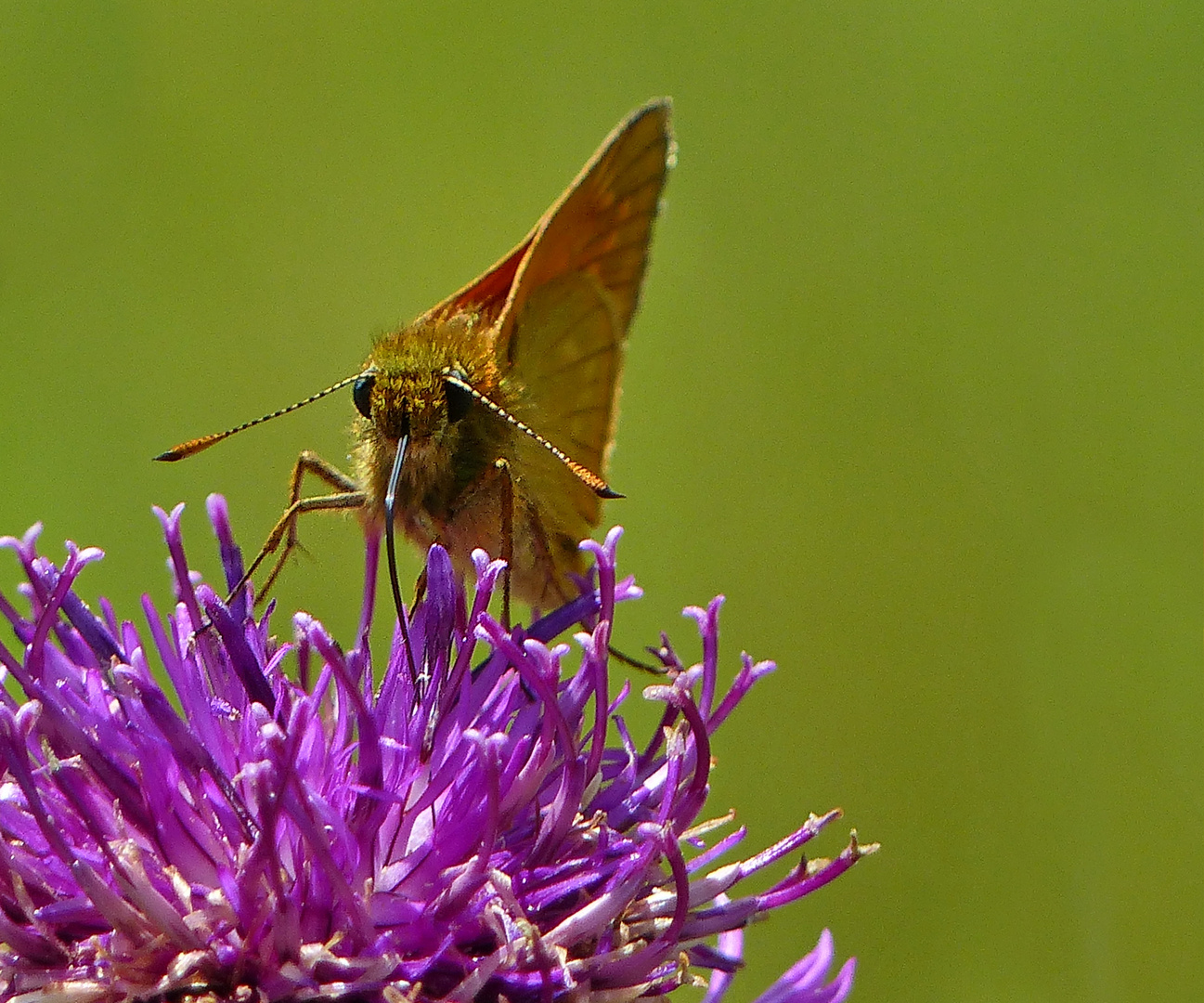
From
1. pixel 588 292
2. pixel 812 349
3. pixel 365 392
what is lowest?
pixel 365 392

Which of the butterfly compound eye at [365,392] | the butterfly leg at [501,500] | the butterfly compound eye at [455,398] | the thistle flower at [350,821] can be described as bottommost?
the thistle flower at [350,821]

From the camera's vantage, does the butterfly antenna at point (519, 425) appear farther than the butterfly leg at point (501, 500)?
No

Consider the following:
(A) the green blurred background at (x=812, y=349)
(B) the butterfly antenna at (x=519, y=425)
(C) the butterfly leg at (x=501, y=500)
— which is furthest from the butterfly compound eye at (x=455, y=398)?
(A) the green blurred background at (x=812, y=349)

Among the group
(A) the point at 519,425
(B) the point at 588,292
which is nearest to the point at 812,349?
(B) the point at 588,292

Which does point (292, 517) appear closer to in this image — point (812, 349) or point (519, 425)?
point (519, 425)

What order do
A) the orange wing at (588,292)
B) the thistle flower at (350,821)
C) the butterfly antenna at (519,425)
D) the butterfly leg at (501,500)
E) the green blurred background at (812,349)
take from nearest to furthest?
the thistle flower at (350,821)
the butterfly antenna at (519,425)
the butterfly leg at (501,500)
the orange wing at (588,292)
the green blurred background at (812,349)

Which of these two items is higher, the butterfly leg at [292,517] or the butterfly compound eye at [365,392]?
the butterfly compound eye at [365,392]

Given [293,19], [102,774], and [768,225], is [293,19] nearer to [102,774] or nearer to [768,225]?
[768,225]

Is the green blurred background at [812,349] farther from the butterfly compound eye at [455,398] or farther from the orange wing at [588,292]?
the butterfly compound eye at [455,398]
